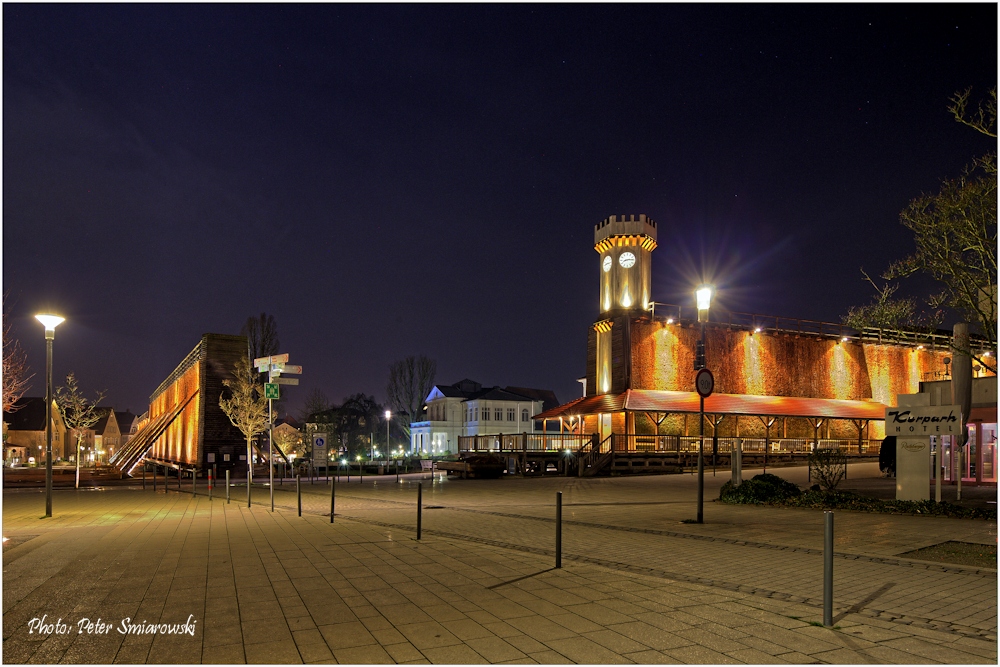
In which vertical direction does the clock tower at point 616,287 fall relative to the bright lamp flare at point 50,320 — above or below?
above

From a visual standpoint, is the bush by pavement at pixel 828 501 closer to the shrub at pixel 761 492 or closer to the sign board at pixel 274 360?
the shrub at pixel 761 492

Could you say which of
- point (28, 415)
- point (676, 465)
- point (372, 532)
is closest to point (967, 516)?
point (372, 532)

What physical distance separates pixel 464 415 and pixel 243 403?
48135 mm

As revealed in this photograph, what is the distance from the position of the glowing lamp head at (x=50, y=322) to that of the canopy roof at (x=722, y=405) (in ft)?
88.5

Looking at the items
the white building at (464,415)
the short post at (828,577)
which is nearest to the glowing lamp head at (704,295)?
the short post at (828,577)

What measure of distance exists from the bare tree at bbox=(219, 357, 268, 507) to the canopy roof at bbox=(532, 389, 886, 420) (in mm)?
16551

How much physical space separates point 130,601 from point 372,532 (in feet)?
18.7

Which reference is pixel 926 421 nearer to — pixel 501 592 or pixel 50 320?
pixel 501 592

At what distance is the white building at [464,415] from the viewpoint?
268 ft

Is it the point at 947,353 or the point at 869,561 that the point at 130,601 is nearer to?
the point at 869,561

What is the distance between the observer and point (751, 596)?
23.4 feet

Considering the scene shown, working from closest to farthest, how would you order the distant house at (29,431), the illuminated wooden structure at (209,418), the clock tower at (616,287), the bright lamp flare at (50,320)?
the bright lamp flare at (50,320) → the illuminated wooden structure at (209,418) → the clock tower at (616,287) → the distant house at (29,431)

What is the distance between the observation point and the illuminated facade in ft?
129

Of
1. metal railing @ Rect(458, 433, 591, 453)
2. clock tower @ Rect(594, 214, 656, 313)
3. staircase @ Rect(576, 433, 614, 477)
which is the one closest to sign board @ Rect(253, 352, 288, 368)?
staircase @ Rect(576, 433, 614, 477)
